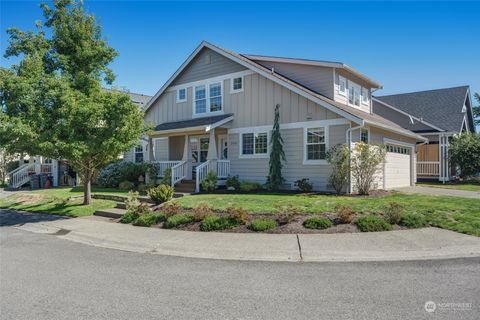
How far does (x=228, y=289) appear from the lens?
16.8 feet

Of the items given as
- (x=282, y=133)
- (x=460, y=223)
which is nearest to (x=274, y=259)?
(x=460, y=223)

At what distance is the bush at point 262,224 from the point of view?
891 centimetres

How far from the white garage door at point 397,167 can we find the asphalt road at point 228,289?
36.9 feet

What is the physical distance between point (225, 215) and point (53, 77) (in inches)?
323

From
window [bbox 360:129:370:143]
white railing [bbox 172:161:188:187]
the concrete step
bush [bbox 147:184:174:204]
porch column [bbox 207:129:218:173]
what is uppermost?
window [bbox 360:129:370:143]

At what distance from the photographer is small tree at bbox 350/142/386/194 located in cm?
1360

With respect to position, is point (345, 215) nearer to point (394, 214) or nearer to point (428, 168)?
point (394, 214)

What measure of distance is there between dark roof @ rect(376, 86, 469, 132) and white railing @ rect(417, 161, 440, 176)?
2.62 metres

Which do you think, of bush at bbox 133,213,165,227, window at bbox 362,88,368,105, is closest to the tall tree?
bush at bbox 133,213,165,227

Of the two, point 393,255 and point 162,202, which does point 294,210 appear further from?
point 162,202

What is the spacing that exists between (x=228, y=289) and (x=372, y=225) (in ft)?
16.3

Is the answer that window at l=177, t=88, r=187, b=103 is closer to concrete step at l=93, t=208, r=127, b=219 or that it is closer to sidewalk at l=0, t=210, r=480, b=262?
concrete step at l=93, t=208, r=127, b=219

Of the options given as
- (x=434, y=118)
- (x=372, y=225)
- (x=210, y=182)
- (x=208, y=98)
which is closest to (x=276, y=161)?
(x=210, y=182)

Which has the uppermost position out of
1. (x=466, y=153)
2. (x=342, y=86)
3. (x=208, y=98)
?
(x=342, y=86)
